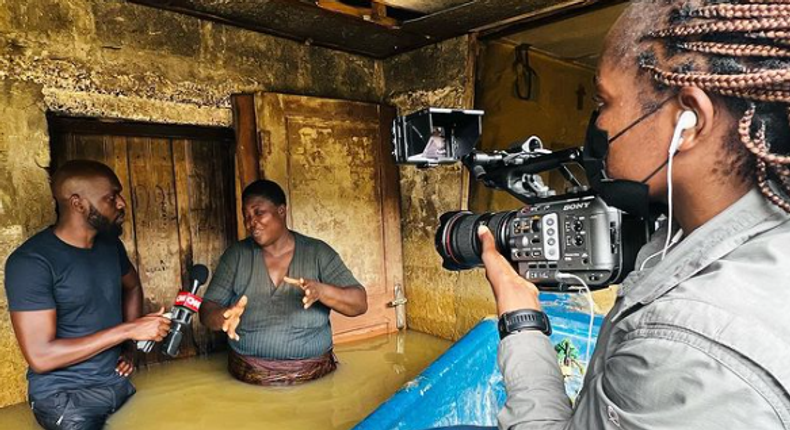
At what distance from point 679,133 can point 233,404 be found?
2.09m

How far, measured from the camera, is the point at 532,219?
38.2 inches

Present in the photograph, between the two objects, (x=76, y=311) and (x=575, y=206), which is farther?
(x=76, y=311)

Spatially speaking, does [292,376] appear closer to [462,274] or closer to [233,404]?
[233,404]

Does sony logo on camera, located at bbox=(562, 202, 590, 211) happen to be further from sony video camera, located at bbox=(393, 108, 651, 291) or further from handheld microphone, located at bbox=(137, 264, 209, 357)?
handheld microphone, located at bbox=(137, 264, 209, 357)

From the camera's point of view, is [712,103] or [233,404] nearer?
[712,103]

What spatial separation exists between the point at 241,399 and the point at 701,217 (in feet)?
6.76

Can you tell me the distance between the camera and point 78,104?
229 centimetres

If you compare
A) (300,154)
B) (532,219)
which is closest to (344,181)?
(300,154)

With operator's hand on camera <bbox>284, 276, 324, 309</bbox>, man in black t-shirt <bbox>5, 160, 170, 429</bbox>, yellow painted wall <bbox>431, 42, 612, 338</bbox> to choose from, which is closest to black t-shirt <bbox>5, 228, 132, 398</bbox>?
man in black t-shirt <bbox>5, 160, 170, 429</bbox>

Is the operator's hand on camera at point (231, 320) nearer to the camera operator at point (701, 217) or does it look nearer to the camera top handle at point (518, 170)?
the camera top handle at point (518, 170)

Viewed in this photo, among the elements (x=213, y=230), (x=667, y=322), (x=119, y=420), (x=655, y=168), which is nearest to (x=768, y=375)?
(x=667, y=322)

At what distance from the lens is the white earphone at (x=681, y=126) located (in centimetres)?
58

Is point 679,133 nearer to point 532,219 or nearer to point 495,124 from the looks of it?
point 532,219

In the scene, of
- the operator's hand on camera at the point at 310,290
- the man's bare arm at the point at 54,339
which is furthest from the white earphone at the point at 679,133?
the man's bare arm at the point at 54,339
